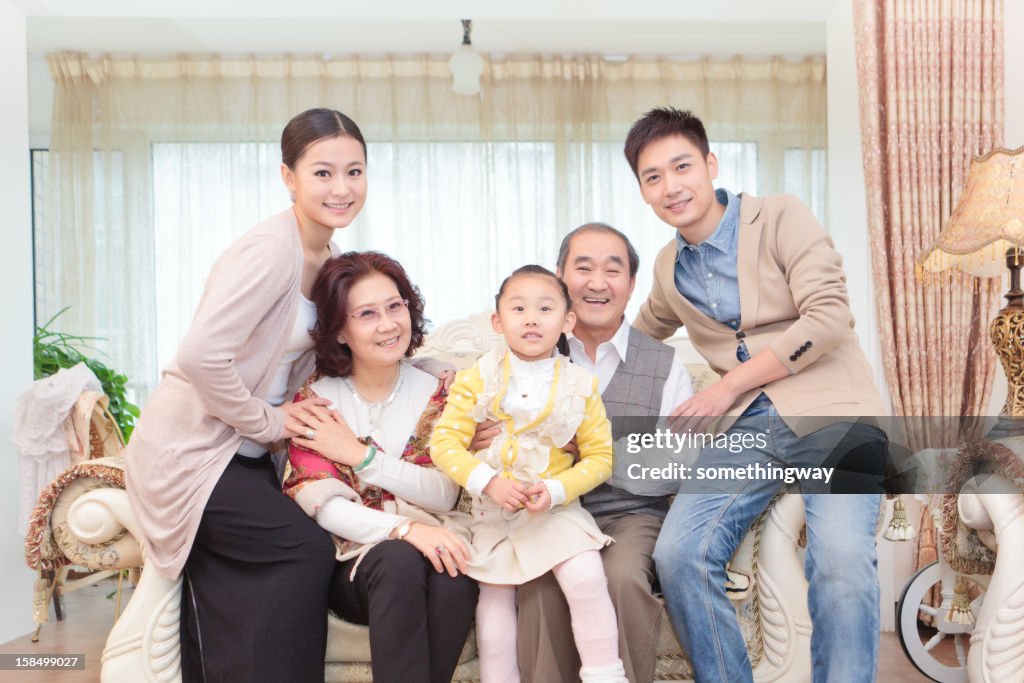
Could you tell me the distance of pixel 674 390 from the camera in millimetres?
2213

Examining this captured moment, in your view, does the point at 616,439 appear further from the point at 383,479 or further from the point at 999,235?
the point at 999,235

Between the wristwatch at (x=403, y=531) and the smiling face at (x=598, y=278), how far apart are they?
0.70m

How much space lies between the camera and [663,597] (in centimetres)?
193

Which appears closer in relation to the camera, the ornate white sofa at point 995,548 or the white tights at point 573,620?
the white tights at point 573,620

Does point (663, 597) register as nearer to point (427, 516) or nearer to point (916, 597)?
point (427, 516)

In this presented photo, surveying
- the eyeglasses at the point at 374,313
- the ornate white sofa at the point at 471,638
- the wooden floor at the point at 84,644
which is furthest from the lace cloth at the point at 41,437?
the eyeglasses at the point at 374,313

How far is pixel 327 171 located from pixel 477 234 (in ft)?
9.58

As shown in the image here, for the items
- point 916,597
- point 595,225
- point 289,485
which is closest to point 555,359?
point 595,225

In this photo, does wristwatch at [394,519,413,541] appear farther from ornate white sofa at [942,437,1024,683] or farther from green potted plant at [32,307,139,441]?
green potted plant at [32,307,139,441]

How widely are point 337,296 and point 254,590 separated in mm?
675

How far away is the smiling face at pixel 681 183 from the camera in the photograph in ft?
7.29

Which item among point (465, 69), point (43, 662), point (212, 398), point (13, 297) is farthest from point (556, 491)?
point (465, 69)

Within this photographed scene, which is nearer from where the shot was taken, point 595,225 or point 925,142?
point 595,225

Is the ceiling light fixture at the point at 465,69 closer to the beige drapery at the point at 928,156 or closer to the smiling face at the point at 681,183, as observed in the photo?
the beige drapery at the point at 928,156
